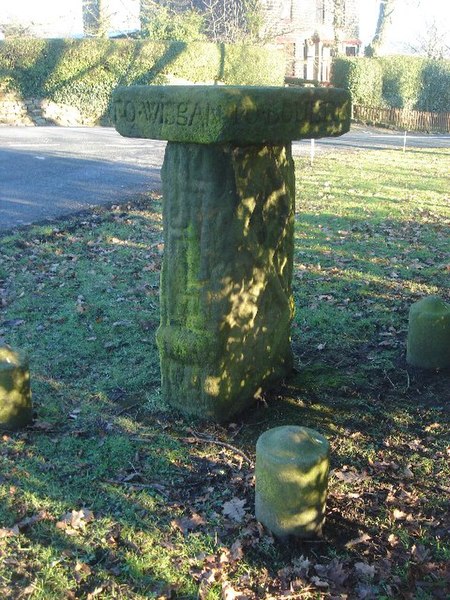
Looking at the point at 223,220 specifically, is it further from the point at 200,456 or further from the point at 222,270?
the point at 200,456

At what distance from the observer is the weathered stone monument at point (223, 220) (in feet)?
11.4

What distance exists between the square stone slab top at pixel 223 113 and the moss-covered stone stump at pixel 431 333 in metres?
1.67

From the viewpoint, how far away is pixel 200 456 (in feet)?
12.6

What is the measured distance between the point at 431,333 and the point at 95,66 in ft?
83.1

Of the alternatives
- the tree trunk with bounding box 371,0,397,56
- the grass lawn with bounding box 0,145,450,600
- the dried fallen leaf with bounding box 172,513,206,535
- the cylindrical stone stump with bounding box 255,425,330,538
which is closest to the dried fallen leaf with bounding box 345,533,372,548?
the grass lawn with bounding box 0,145,450,600

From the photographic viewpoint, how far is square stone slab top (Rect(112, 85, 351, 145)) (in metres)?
3.36

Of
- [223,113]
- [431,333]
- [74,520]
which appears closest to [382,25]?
[431,333]

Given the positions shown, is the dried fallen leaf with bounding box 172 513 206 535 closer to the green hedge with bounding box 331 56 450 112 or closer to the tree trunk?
the green hedge with bounding box 331 56 450 112

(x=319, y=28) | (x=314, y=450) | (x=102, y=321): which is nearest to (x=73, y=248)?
(x=102, y=321)

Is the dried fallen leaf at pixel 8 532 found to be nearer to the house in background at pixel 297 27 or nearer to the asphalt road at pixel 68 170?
the asphalt road at pixel 68 170

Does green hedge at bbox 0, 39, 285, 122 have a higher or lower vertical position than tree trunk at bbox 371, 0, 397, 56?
lower

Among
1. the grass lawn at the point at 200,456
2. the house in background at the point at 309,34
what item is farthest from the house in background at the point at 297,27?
the grass lawn at the point at 200,456

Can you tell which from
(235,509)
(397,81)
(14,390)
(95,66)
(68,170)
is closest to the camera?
(235,509)

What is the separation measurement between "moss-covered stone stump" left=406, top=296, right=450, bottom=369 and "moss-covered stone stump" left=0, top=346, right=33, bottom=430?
2.85 m
